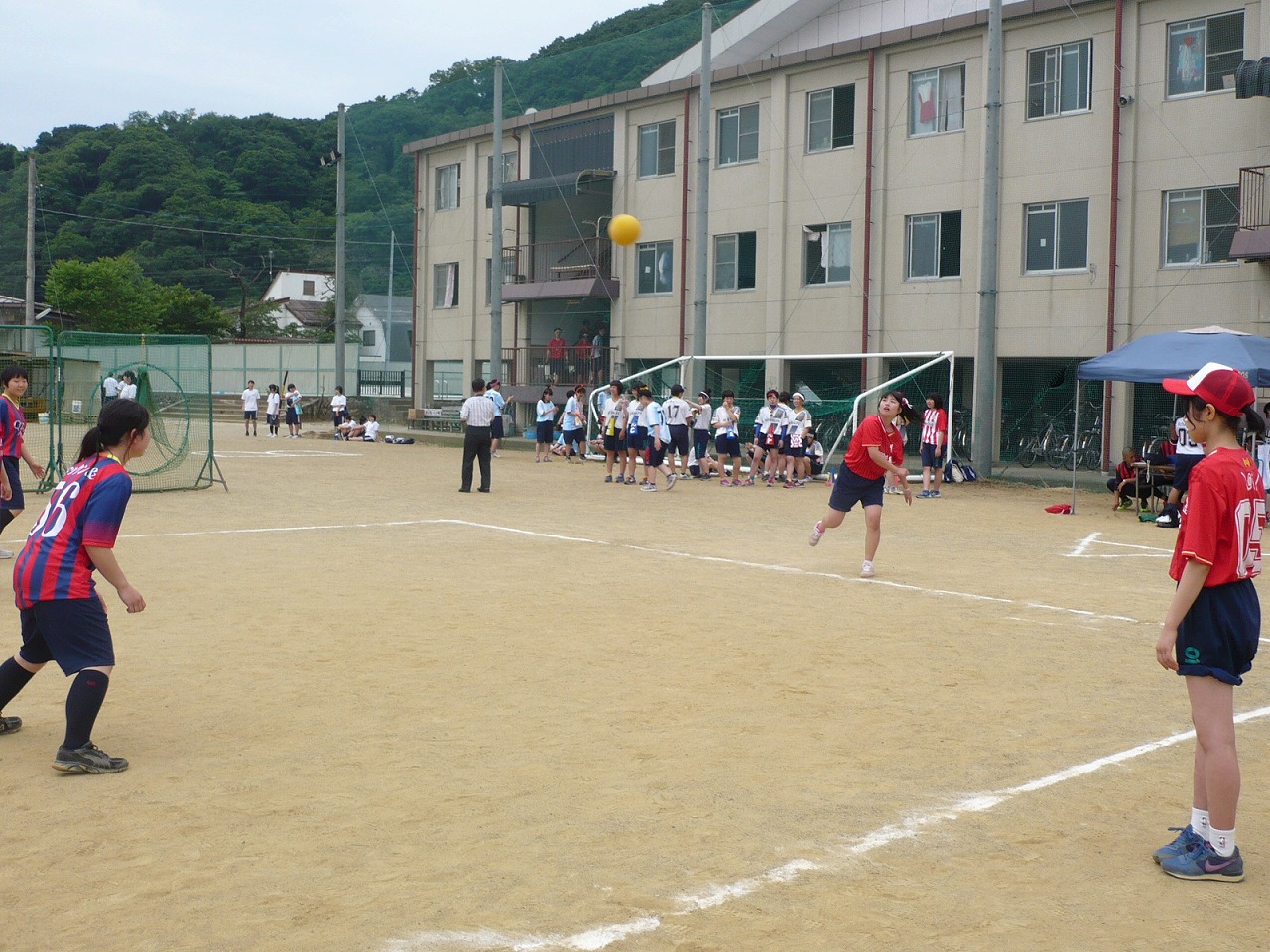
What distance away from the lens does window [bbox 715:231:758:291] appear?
3494cm

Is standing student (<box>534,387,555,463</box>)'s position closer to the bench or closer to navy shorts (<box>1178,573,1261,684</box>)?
the bench

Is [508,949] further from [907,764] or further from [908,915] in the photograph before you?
[907,764]

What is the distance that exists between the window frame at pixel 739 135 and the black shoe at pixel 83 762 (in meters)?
30.7

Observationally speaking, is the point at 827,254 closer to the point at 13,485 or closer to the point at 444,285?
the point at 444,285

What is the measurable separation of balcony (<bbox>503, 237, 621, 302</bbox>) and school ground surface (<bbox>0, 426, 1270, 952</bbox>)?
26441 mm

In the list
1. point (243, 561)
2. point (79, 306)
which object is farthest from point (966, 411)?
point (79, 306)

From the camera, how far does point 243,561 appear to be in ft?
43.1

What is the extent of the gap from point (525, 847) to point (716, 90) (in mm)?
33118

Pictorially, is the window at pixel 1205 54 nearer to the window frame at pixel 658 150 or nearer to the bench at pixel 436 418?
the window frame at pixel 658 150

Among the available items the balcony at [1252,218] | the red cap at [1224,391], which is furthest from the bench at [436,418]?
the red cap at [1224,391]

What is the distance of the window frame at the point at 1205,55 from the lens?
2569cm

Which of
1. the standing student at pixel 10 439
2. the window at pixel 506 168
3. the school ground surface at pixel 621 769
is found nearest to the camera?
the school ground surface at pixel 621 769

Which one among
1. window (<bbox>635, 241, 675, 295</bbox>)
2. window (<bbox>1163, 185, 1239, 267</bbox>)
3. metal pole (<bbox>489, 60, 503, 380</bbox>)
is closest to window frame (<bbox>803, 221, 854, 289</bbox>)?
window (<bbox>635, 241, 675, 295</bbox>)

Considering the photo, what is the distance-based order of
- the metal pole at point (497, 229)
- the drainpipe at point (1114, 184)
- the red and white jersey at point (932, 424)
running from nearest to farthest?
the red and white jersey at point (932, 424)
the drainpipe at point (1114, 184)
the metal pole at point (497, 229)
